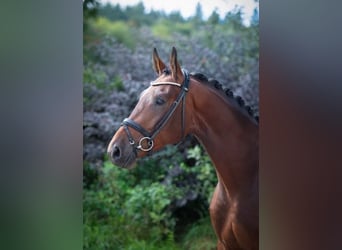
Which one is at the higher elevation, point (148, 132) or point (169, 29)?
point (169, 29)

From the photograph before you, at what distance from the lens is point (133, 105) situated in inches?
127

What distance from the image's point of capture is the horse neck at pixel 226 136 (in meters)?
2.83

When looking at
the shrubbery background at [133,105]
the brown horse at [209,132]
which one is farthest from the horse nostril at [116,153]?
the shrubbery background at [133,105]

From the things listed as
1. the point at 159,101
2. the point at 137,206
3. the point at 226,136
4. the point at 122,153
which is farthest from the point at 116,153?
the point at 226,136

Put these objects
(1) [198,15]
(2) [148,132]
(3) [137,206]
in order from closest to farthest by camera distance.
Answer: (2) [148,132], (1) [198,15], (3) [137,206]

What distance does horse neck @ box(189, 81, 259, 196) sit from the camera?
9.28ft
